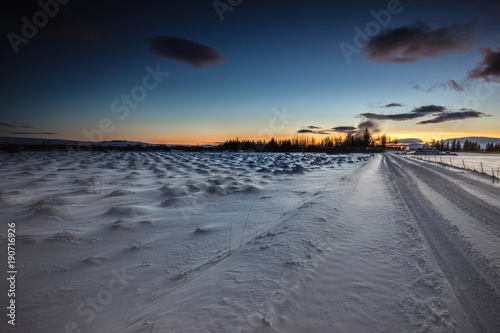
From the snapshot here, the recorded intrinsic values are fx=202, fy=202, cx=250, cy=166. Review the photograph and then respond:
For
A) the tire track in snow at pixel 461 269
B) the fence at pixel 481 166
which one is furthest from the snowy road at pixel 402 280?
the fence at pixel 481 166

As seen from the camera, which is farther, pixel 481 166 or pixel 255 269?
pixel 481 166

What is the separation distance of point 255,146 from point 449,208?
100153 mm

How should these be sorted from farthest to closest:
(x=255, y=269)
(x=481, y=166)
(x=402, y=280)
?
(x=481, y=166)
(x=255, y=269)
(x=402, y=280)

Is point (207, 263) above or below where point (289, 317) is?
below

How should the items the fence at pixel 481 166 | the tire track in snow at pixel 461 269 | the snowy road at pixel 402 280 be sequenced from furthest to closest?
1. the fence at pixel 481 166
2. the tire track in snow at pixel 461 269
3. the snowy road at pixel 402 280

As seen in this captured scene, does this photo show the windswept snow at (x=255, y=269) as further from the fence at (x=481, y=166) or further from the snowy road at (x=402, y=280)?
the fence at (x=481, y=166)

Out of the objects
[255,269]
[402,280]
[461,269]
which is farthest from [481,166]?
[255,269]

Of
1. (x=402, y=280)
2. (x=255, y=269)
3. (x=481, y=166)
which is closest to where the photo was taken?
(x=402, y=280)

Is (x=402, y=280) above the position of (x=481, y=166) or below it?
below

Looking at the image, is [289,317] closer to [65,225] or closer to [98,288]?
[98,288]

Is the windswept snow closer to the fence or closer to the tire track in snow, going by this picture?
the tire track in snow

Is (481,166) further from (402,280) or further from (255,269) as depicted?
(255,269)

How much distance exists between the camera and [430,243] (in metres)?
4.28

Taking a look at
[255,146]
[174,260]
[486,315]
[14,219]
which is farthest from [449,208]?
[255,146]
